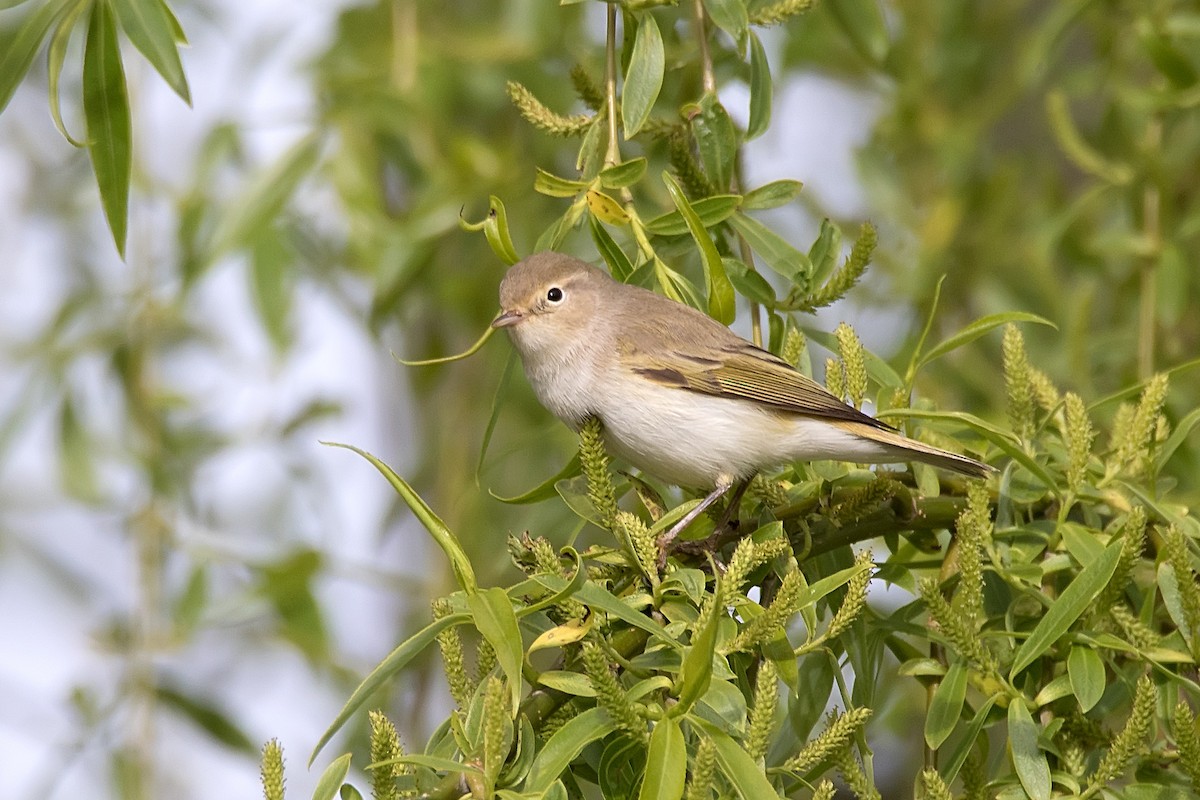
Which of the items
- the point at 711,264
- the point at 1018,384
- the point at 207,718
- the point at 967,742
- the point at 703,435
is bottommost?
the point at 207,718

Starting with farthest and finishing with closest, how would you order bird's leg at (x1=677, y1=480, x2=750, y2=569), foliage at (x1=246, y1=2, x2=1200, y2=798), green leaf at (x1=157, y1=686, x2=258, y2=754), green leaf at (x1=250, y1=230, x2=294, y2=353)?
green leaf at (x1=250, y1=230, x2=294, y2=353) < green leaf at (x1=157, y1=686, x2=258, y2=754) < bird's leg at (x1=677, y1=480, x2=750, y2=569) < foliage at (x1=246, y1=2, x2=1200, y2=798)

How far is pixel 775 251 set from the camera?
6.87 feet

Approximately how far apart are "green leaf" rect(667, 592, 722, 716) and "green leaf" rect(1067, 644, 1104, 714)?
20.4 inches

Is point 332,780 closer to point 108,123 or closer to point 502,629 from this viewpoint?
point 502,629

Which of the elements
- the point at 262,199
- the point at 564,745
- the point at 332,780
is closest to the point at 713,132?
the point at 564,745

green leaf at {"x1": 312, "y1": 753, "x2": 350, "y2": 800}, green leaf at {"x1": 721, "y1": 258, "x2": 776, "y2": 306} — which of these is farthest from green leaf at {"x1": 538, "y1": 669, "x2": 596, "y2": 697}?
green leaf at {"x1": 721, "y1": 258, "x2": 776, "y2": 306}

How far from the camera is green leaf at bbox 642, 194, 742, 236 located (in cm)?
201

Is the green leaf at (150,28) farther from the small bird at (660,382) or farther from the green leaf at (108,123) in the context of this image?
the small bird at (660,382)

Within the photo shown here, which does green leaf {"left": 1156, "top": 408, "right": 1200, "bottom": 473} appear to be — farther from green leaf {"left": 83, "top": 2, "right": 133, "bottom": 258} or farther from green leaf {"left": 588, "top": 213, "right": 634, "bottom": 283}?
green leaf {"left": 83, "top": 2, "right": 133, "bottom": 258}

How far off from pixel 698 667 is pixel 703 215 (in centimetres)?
82

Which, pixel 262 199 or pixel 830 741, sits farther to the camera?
pixel 262 199

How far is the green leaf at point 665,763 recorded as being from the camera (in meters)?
1.38

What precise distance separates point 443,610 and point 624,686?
24 cm

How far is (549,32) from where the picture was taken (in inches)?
140
